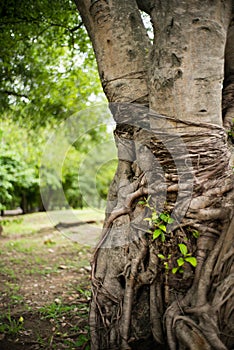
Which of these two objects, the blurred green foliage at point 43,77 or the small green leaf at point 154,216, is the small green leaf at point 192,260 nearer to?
the small green leaf at point 154,216

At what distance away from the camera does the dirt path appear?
323cm

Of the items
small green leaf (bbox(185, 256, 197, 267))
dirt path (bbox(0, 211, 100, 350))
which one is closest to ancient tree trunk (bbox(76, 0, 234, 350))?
small green leaf (bbox(185, 256, 197, 267))

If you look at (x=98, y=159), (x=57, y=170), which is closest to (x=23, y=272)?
(x=57, y=170)

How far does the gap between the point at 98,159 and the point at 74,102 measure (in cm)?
808

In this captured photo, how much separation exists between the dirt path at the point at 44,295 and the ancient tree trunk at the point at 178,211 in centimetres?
54

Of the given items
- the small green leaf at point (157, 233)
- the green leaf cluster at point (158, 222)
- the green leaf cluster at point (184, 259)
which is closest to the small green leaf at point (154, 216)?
the green leaf cluster at point (158, 222)

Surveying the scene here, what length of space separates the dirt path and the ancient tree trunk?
545mm


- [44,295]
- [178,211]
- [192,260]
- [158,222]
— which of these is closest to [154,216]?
[158,222]

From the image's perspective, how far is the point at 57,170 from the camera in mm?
15836

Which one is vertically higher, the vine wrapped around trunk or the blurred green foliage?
the blurred green foliage

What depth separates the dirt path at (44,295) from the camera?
10.6ft

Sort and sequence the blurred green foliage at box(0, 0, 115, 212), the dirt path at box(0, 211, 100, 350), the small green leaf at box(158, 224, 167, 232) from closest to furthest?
the small green leaf at box(158, 224, 167, 232), the dirt path at box(0, 211, 100, 350), the blurred green foliage at box(0, 0, 115, 212)

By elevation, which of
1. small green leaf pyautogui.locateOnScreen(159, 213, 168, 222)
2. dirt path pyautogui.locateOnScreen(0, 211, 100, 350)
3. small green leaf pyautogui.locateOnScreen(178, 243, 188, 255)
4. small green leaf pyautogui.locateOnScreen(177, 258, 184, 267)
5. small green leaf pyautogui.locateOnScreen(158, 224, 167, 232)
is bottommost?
dirt path pyautogui.locateOnScreen(0, 211, 100, 350)

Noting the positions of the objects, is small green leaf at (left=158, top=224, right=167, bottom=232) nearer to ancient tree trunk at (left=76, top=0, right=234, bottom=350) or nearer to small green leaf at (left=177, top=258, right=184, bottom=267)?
ancient tree trunk at (left=76, top=0, right=234, bottom=350)
